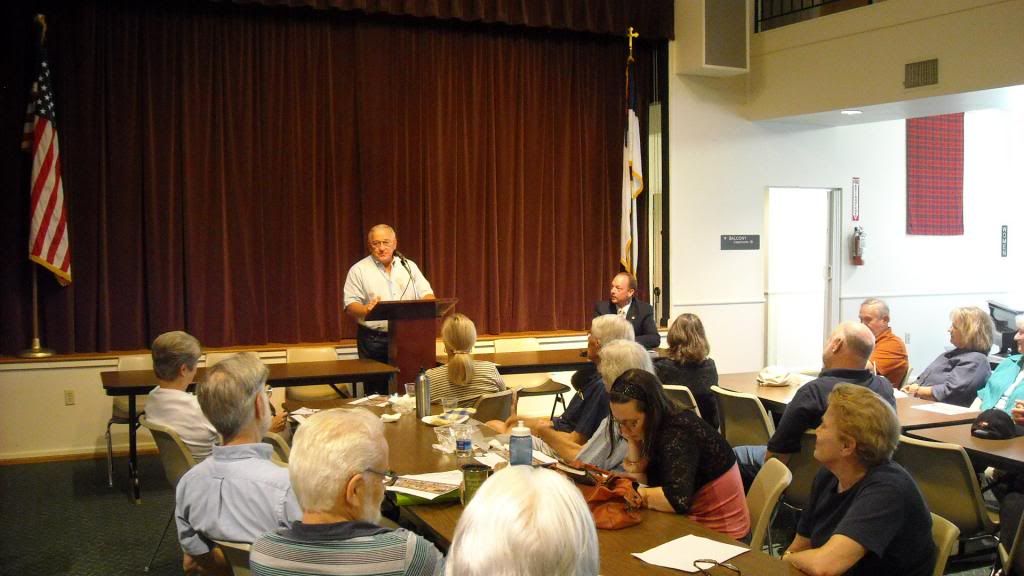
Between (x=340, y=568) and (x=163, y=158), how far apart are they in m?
6.06

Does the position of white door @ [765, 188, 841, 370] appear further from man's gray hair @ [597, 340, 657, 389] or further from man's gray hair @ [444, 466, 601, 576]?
man's gray hair @ [444, 466, 601, 576]

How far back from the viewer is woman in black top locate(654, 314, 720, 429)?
17.6ft

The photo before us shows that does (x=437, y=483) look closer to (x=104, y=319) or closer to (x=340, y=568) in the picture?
(x=340, y=568)

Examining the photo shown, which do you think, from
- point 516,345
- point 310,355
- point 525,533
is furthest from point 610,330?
point 525,533

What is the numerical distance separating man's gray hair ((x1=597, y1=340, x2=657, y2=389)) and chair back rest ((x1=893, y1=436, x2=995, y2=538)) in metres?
1.18

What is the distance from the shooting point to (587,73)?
29.3 ft

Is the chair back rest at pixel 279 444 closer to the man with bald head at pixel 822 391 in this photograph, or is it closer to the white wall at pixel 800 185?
the man with bald head at pixel 822 391

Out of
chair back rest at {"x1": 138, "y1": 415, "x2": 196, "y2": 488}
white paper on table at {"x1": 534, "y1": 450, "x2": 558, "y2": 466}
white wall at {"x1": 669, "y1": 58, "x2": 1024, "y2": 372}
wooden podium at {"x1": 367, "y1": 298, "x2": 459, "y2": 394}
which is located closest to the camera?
white paper on table at {"x1": 534, "y1": 450, "x2": 558, "y2": 466}

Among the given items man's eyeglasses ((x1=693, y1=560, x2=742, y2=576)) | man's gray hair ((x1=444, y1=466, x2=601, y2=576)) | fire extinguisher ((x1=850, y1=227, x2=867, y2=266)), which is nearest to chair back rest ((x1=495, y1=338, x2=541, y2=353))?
fire extinguisher ((x1=850, y1=227, x2=867, y2=266))

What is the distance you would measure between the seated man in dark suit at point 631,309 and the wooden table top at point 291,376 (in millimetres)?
2265

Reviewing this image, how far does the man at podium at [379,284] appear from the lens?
6.76 metres

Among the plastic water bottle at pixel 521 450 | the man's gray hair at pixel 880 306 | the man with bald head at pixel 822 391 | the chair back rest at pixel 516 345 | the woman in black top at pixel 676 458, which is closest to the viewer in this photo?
the woman in black top at pixel 676 458

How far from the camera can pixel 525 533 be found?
4.90 ft

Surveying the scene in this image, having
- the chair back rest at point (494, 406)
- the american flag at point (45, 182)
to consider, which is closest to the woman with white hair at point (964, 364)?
the chair back rest at point (494, 406)
